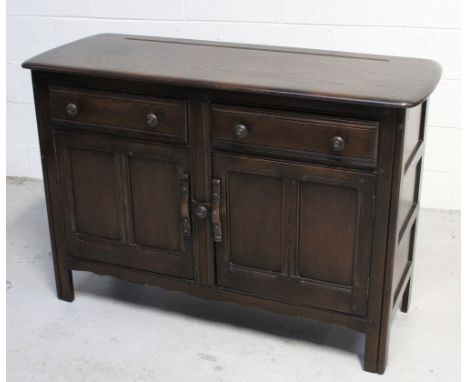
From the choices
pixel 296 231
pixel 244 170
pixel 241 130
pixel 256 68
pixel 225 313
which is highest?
pixel 256 68

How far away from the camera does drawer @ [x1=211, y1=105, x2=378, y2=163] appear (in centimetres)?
201

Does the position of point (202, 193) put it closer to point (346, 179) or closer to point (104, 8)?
point (346, 179)

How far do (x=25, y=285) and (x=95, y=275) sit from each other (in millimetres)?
256

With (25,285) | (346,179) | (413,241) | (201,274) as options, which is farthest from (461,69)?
(25,285)

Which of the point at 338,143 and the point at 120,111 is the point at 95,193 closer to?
the point at 120,111

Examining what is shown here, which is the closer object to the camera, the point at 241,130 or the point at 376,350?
the point at 241,130

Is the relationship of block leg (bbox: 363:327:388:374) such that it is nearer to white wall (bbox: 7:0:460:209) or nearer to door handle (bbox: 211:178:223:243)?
door handle (bbox: 211:178:223:243)

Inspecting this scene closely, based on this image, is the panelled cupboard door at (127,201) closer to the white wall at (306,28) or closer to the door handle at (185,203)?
the door handle at (185,203)

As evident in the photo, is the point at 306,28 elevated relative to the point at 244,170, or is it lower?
elevated

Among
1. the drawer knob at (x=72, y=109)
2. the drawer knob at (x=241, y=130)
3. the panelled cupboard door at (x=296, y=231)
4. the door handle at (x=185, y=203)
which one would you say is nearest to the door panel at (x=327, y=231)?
the panelled cupboard door at (x=296, y=231)

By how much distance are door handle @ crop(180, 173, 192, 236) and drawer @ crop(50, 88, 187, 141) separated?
0.13 metres

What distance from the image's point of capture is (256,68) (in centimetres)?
226

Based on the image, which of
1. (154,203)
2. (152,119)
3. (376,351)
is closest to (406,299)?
(376,351)

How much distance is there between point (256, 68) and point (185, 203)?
462 millimetres
